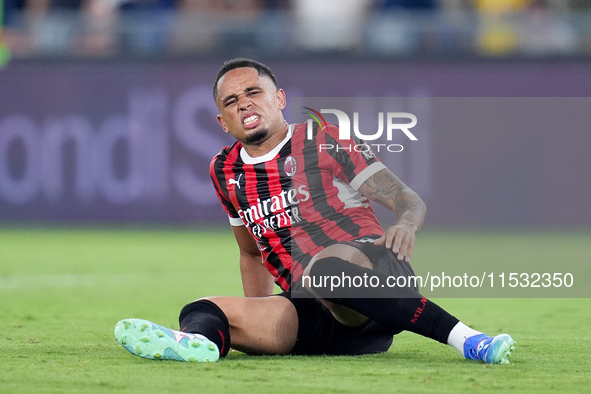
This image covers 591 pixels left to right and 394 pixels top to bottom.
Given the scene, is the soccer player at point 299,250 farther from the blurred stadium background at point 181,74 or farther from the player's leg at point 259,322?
the blurred stadium background at point 181,74

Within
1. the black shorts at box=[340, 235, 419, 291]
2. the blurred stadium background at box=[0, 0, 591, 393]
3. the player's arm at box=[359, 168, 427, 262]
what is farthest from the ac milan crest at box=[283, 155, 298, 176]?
the blurred stadium background at box=[0, 0, 591, 393]

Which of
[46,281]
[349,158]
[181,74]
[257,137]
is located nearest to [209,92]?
[181,74]

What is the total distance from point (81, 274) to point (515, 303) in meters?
3.76

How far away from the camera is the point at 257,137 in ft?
15.6

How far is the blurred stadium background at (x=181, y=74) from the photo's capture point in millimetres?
12633

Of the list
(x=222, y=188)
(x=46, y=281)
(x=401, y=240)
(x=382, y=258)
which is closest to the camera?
(x=401, y=240)

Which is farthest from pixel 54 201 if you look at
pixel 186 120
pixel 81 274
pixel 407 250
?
pixel 407 250

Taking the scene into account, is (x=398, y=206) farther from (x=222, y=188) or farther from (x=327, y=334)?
(x=222, y=188)

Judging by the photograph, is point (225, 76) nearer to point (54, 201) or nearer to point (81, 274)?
point (81, 274)

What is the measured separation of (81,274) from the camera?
357 inches

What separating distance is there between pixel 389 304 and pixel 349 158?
29.6 inches

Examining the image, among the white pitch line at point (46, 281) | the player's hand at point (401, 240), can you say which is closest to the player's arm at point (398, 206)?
the player's hand at point (401, 240)

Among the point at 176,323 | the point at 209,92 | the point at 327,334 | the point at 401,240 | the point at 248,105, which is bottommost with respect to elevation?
the point at 176,323

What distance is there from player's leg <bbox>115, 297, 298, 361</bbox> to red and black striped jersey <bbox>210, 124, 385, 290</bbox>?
8.8 inches
